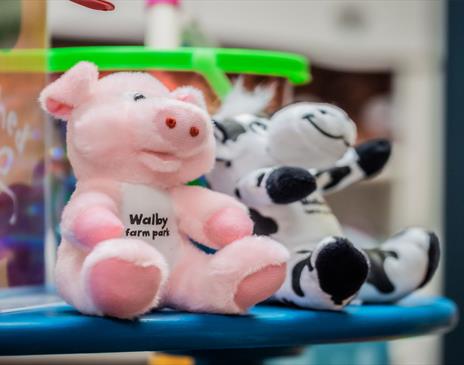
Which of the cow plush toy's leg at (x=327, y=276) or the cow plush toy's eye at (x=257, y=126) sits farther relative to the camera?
the cow plush toy's eye at (x=257, y=126)

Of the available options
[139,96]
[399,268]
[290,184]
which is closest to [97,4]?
[139,96]

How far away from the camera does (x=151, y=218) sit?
0.54m

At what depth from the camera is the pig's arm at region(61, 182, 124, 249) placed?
48cm

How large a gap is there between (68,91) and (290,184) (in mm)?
155

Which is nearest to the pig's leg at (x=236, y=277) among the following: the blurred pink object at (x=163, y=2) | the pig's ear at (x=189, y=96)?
the pig's ear at (x=189, y=96)

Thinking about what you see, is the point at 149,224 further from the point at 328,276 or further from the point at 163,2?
the point at 163,2

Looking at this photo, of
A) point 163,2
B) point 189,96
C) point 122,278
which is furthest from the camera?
point 163,2

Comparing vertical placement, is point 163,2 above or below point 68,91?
above

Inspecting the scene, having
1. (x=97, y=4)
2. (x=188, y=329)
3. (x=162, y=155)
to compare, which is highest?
(x=97, y=4)

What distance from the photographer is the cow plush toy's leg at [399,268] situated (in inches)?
25.0

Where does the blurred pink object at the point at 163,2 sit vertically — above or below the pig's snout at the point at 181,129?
above

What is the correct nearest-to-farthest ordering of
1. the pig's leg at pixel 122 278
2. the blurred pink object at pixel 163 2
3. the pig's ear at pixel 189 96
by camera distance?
the pig's leg at pixel 122 278, the pig's ear at pixel 189 96, the blurred pink object at pixel 163 2

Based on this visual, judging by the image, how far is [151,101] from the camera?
0.53 metres

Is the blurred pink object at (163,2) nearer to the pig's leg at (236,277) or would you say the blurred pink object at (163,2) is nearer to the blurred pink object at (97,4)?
the blurred pink object at (97,4)
